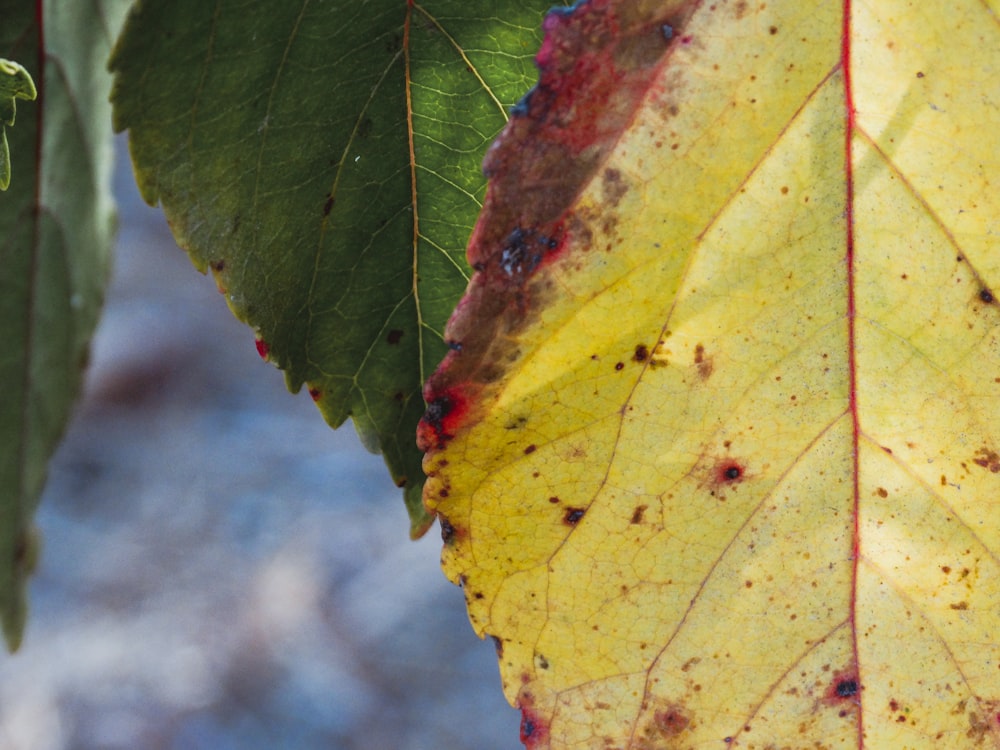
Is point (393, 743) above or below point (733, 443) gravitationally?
below

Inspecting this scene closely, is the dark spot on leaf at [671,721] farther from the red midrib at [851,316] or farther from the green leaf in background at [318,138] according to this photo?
the green leaf in background at [318,138]

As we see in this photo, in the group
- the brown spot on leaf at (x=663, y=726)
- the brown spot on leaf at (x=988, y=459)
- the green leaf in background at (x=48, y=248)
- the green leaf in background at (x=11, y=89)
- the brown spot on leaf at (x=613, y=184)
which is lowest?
the brown spot on leaf at (x=663, y=726)

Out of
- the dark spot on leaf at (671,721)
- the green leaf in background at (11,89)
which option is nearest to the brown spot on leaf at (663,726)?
the dark spot on leaf at (671,721)

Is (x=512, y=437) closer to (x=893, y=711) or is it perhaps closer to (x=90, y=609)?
(x=893, y=711)

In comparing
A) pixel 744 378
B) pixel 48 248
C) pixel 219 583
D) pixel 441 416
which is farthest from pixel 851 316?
pixel 219 583

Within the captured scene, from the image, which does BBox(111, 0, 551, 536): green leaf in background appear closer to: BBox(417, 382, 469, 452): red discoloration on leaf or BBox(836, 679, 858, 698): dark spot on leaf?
BBox(417, 382, 469, 452): red discoloration on leaf

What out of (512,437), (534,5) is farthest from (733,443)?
(534,5)
